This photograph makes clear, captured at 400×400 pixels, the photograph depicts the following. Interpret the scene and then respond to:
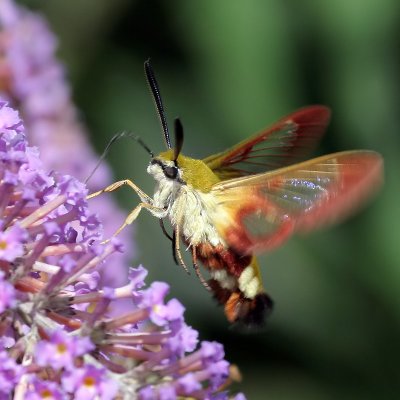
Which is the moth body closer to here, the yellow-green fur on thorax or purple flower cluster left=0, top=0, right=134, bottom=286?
the yellow-green fur on thorax

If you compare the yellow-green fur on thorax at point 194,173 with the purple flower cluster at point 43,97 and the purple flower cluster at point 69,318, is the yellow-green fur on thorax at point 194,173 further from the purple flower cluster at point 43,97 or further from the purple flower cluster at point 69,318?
the purple flower cluster at point 43,97

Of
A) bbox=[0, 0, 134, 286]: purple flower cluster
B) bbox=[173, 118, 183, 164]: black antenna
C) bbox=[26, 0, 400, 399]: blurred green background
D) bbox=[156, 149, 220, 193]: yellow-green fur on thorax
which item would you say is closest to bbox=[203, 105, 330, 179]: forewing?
bbox=[156, 149, 220, 193]: yellow-green fur on thorax

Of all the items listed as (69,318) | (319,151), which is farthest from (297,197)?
(319,151)

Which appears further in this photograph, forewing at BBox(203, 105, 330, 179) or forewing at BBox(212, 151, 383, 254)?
forewing at BBox(203, 105, 330, 179)

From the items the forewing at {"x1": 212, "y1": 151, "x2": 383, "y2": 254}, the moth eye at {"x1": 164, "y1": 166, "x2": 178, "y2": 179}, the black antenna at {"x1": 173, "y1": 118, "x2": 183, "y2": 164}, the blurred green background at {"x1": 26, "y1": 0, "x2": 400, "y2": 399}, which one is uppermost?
the black antenna at {"x1": 173, "y1": 118, "x2": 183, "y2": 164}

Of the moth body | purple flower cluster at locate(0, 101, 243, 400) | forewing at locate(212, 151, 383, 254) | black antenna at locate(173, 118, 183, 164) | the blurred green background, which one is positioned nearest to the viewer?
purple flower cluster at locate(0, 101, 243, 400)

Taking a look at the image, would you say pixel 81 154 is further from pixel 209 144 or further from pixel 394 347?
pixel 394 347

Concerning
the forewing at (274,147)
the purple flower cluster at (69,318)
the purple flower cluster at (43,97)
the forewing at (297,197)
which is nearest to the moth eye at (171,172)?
the forewing at (297,197)
